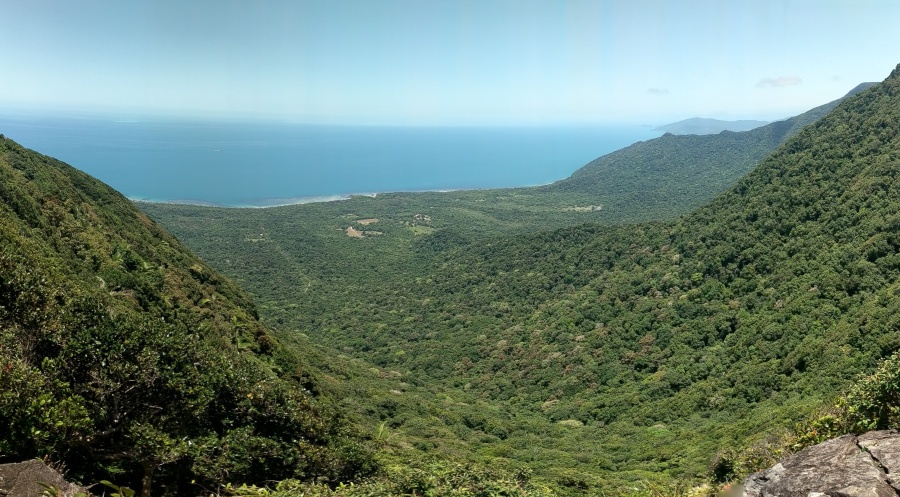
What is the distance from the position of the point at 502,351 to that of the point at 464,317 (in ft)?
49.8

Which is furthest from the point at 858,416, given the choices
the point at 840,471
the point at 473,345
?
the point at 473,345

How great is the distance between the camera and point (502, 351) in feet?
204

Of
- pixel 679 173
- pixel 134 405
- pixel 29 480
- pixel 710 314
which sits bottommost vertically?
pixel 710 314

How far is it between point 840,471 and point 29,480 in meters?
13.1

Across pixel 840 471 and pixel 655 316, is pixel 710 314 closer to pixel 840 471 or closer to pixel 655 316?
pixel 655 316

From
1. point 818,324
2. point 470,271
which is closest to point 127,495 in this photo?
point 818,324

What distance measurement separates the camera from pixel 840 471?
27.4ft

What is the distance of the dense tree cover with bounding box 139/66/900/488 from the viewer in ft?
112

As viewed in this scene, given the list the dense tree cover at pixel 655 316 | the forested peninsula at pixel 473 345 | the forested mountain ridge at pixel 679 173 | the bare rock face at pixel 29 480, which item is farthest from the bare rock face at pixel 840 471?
the forested mountain ridge at pixel 679 173

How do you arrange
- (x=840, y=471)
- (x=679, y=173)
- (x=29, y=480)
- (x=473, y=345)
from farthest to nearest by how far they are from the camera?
(x=679, y=173) < (x=473, y=345) < (x=840, y=471) < (x=29, y=480)

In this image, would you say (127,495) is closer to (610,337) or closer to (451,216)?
(610,337)

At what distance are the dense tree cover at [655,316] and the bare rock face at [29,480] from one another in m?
20.3

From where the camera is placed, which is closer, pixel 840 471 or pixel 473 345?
pixel 840 471

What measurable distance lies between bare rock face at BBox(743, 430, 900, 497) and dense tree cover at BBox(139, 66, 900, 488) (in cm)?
1564
